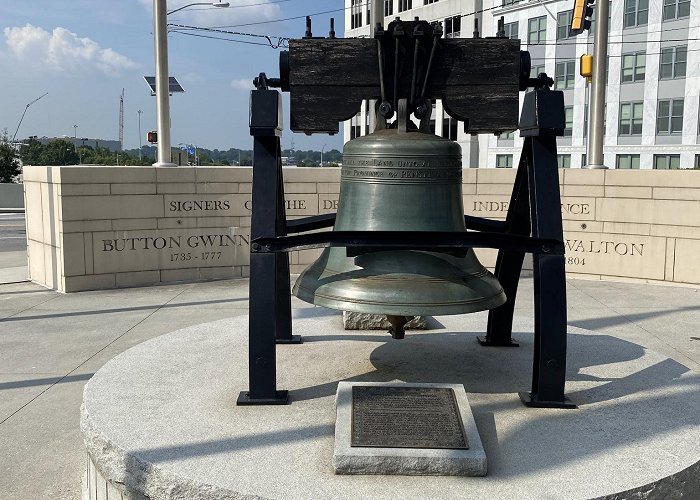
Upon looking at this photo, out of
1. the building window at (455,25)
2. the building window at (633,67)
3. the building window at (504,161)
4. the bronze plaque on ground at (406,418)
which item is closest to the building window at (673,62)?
the building window at (633,67)

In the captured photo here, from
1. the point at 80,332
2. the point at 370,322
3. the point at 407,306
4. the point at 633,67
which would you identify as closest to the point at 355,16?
the point at 633,67

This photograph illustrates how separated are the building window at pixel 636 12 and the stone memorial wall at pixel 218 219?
110 feet

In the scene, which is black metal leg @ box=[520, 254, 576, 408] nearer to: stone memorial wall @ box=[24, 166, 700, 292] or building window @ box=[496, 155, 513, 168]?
stone memorial wall @ box=[24, 166, 700, 292]

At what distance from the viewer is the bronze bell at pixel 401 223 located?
3574mm

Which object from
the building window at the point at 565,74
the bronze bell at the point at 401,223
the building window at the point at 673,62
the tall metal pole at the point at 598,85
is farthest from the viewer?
the building window at the point at 565,74

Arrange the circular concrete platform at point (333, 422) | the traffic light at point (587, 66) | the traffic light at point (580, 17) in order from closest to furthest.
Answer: the circular concrete platform at point (333, 422), the traffic light at point (587, 66), the traffic light at point (580, 17)

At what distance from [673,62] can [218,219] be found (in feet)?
117

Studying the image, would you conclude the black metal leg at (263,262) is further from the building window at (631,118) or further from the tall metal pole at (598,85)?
the building window at (631,118)

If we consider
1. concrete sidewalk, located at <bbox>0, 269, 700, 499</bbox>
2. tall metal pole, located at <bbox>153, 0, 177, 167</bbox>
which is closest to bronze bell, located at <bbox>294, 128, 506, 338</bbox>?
concrete sidewalk, located at <bbox>0, 269, 700, 499</bbox>

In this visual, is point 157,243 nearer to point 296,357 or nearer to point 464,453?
point 296,357

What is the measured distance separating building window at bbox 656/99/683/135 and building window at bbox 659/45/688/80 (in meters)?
1.41

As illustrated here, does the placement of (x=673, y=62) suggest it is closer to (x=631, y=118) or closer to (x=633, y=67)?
(x=633, y=67)

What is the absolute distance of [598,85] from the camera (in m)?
10.8

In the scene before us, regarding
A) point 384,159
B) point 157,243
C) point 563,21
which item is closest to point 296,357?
point 384,159
